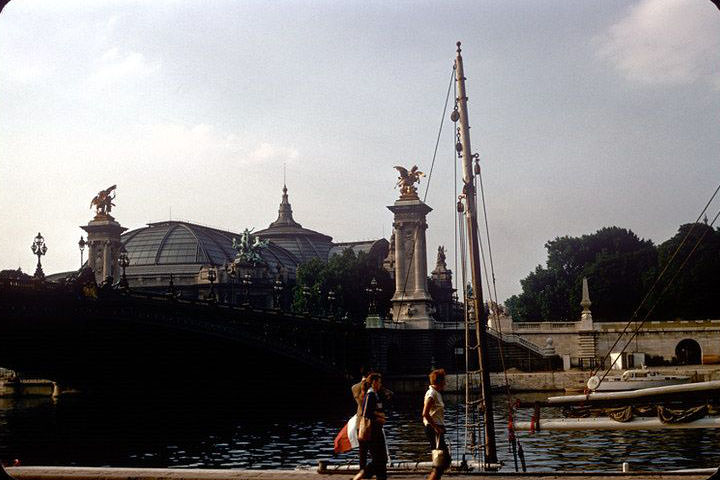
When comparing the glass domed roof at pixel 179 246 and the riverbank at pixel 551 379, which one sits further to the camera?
the glass domed roof at pixel 179 246

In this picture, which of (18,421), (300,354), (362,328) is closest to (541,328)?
(362,328)

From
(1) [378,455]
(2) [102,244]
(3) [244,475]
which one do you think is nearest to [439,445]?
(1) [378,455]

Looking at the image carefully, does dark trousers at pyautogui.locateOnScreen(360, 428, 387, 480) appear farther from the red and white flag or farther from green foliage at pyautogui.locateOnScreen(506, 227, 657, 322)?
green foliage at pyautogui.locateOnScreen(506, 227, 657, 322)

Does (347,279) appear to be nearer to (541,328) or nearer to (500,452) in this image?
(541,328)

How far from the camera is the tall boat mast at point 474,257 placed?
25.5 meters

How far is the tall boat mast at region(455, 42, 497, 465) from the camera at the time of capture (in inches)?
1003

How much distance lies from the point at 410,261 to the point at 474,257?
2778 inches

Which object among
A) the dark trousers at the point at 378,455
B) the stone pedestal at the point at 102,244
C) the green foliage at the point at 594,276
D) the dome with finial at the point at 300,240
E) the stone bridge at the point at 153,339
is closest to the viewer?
the dark trousers at the point at 378,455

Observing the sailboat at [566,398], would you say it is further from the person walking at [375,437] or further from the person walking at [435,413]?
the person walking at [375,437]

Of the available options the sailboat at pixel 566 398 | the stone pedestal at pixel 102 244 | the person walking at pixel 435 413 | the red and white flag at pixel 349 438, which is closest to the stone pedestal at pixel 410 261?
the stone pedestal at pixel 102 244

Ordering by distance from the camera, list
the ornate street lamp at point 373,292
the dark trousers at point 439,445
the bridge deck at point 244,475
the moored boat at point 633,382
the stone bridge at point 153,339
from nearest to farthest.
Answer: the dark trousers at point 439,445 < the bridge deck at point 244,475 < the stone bridge at point 153,339 < the moored boat at point 633,382 < the ornate street lamp at point 373,292

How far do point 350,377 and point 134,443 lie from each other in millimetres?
31673

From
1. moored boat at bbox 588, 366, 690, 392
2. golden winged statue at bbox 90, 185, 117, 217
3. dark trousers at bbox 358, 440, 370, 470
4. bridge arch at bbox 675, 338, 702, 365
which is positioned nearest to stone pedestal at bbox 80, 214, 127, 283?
golden winged statue at bbox 90, 185, 117, 217

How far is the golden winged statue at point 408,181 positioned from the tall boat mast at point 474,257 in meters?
70.9
